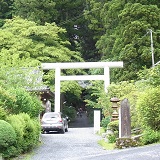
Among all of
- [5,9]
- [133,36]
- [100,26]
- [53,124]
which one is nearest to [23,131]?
[53,124]

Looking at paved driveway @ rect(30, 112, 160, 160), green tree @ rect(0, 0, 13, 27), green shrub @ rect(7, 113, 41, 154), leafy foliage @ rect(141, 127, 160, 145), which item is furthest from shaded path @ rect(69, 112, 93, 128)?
leafy foliage @ rect(141, 127, 160, 145)

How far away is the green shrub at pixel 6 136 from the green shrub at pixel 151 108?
526cm

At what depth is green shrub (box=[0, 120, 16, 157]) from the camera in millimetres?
11883

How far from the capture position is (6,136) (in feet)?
39.3

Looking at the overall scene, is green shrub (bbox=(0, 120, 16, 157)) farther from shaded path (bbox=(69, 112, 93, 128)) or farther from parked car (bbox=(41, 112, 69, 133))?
shaded path (bbox=(69, 112, 93, 128))

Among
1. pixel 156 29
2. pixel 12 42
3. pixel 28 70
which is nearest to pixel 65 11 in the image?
pixel 12 42

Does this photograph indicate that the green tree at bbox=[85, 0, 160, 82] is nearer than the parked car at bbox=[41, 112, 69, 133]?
No

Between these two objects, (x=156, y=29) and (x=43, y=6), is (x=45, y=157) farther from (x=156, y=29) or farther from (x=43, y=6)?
(x=43, y=6)

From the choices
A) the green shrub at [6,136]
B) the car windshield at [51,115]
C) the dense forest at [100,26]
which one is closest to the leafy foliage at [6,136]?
the green shrub at [6,136]

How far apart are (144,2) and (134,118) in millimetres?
18056

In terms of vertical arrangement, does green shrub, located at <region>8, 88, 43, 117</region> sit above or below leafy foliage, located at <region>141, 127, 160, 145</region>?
above

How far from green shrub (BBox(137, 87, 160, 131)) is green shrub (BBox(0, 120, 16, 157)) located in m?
5.26

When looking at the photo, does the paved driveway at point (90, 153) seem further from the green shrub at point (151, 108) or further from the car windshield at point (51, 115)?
the car windshield at point (51, 115)

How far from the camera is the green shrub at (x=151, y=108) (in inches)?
589
